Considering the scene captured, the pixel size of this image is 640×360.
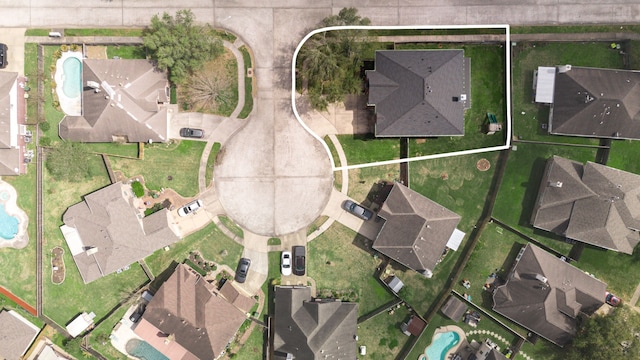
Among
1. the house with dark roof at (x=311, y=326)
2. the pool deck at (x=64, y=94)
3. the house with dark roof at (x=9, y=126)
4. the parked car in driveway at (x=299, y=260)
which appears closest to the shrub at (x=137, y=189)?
the pool deck at (x=64, y=94)

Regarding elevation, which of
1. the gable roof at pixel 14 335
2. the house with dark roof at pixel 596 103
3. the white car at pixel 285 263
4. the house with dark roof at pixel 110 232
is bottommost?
the gable roof at pixel 14 335

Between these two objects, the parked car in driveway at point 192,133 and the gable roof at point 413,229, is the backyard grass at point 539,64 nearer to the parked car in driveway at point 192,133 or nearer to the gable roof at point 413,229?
the gable roof at point 413,229

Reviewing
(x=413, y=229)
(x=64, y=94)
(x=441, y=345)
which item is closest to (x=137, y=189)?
(x=64, y=94)

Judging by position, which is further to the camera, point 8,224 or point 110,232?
point 8,224

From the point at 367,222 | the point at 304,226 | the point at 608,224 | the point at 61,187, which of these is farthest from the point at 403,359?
the point at 61,187

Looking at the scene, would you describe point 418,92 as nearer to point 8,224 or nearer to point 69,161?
point 69,161
